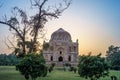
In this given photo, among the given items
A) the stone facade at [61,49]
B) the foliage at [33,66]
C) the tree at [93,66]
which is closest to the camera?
the foliage at [33,66]

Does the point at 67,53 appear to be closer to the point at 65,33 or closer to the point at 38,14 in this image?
the point at 65,33

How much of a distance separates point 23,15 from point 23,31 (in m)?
1.59

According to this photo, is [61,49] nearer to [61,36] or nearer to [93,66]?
[61,36]

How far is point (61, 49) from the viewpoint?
72938 millimetres

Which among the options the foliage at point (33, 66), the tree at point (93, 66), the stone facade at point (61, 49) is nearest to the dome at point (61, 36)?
the stone facade at point (61, 49)

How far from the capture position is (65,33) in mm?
71688

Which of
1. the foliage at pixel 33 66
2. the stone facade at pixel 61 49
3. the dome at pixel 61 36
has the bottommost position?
the foliage at pixel 33 66

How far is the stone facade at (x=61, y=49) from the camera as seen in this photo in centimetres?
7149

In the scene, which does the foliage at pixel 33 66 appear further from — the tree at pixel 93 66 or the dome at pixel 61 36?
the dome at pixel 61 36

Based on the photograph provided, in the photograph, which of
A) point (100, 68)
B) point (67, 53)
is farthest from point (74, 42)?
point (100, 68)

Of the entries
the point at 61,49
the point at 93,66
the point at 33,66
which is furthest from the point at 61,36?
the point at 33,66

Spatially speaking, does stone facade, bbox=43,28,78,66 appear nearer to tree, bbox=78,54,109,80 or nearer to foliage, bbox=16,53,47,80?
tree, bbox=78,54,109,80

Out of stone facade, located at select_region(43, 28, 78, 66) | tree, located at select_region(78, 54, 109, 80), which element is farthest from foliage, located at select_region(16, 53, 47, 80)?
stone facade, located at select_region(43, 28, 78, 66)

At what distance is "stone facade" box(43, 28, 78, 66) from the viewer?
235 ft
